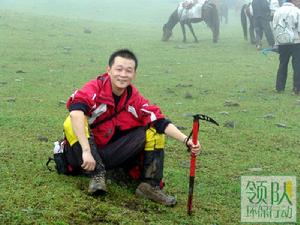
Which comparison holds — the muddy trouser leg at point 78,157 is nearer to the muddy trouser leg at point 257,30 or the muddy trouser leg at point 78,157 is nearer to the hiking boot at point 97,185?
the hiking boot at point 97,185

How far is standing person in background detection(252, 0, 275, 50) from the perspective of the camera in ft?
54.0

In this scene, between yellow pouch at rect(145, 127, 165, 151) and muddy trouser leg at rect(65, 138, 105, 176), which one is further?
yellow pouch at rect(145, 127, 165, 151)

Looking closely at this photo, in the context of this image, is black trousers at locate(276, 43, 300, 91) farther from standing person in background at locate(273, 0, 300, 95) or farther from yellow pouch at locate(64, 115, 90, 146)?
yellow pouch at locate(64, 115, 90, 146)

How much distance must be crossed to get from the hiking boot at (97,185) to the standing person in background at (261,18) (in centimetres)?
1294

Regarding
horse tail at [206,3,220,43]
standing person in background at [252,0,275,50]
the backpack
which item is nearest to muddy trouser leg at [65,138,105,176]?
the backpack

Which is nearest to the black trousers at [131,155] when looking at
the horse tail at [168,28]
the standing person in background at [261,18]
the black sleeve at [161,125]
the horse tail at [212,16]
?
the black sleeve at [161,125]

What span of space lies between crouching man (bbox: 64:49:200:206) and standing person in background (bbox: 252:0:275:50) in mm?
12538

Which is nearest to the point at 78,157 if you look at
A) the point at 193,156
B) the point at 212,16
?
the point at 193,156

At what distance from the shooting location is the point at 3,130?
6.45 meters

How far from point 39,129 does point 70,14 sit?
75.4 ft

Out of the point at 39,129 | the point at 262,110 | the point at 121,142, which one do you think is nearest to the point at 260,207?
the point at 121,142

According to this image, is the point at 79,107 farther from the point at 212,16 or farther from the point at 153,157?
the point at 212,16

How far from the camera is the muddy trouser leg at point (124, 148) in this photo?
4.47 meters

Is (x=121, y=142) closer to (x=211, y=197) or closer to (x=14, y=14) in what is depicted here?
(x=211, y=197)
